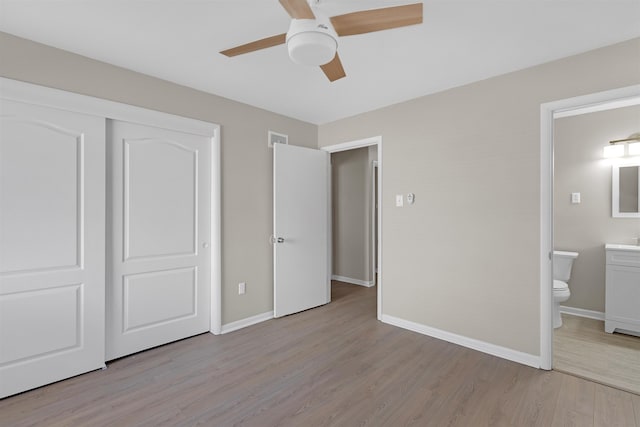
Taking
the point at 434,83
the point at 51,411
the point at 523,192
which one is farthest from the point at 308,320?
the point at 434,83

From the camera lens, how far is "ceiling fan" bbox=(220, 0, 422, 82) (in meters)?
1.44

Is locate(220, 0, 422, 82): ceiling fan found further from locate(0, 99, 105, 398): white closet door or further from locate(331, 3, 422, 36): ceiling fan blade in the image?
locate(0, 99, 105, 398): white closet door

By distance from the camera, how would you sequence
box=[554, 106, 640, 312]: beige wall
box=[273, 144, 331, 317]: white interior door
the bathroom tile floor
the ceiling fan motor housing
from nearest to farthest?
the ceiling fan motor housing → the bathroom tile floor → box=[554, 106, 640, 312]: beige wall → box=[273, 144, 331, 317]: white interior door

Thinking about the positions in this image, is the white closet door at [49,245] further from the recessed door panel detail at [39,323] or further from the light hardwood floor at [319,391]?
the light hardwood floor at [319,391]

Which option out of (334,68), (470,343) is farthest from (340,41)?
(470,343)

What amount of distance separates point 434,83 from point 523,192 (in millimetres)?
1236

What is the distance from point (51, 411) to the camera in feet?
6.28

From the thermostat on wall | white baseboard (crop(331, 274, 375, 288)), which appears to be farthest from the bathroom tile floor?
the thermostat on wall

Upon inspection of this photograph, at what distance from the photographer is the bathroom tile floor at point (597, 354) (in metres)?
2.26

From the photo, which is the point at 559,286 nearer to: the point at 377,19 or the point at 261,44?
the point at 377,19

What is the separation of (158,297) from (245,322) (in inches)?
37.7

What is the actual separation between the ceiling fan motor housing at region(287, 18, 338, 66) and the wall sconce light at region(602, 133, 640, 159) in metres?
3.50

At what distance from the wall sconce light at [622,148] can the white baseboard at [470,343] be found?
2.46m

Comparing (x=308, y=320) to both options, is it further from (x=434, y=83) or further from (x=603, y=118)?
(x=603, y=118)
